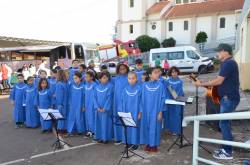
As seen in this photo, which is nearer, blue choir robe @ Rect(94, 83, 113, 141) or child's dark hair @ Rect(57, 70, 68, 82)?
blue choir robe @ Rect(94, 83, 113, 141)

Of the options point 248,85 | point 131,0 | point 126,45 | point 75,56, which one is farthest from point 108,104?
point 131,0

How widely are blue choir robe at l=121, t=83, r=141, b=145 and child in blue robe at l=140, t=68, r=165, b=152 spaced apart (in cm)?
10

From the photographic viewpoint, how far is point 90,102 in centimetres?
815

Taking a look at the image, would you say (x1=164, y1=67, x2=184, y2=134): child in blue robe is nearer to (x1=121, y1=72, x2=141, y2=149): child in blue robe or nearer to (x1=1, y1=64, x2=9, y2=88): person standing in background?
(x1=121, y1=72, x2=141, y2=149): child in blue robe

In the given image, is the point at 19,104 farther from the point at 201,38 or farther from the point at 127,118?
the point at 201,38

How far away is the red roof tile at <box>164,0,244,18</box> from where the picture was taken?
154 feet

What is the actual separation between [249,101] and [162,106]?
5.90m

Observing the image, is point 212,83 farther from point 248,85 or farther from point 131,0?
point 131,0

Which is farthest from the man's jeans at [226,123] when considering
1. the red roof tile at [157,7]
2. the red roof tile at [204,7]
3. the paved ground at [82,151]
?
the red roof tile at [157,7]

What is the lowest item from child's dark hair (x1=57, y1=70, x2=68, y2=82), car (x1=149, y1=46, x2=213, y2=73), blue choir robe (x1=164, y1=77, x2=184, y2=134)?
blue choir robe (x1=164, y1=77, x2=184, y2=134)

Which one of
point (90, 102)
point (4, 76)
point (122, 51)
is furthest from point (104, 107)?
point (122, 51)

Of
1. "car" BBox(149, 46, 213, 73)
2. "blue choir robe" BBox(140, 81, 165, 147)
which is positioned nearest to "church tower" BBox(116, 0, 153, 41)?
"car" BBox(149, 46, 213, 73)

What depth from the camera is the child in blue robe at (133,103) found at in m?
6.77

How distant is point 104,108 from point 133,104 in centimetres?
95
